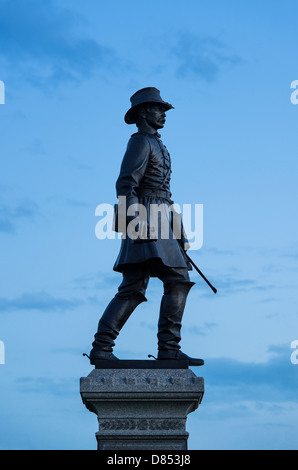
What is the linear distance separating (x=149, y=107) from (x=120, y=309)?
3.02 meters

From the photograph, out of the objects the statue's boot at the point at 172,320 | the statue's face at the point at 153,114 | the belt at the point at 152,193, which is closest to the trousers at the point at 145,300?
the statue's boot at the point at 172,320

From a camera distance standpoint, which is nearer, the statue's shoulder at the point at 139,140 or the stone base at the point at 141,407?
the stone base at the point at 141,407

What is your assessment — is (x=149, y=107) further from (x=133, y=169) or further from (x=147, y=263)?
(x=147, y=263)

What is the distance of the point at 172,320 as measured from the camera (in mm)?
11594

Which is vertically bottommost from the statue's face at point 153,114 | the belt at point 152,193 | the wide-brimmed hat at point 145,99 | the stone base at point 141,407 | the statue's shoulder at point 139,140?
the stone base at point 141,407

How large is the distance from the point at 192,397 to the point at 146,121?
13.4 ft

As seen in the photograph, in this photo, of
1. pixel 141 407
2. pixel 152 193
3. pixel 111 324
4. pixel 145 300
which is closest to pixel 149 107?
pixel 152 193

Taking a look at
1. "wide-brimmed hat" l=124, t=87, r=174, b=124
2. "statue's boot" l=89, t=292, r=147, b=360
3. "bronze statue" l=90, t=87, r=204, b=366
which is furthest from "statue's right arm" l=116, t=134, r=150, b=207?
"statue's boot" l=89, t=292, r=147, b=360

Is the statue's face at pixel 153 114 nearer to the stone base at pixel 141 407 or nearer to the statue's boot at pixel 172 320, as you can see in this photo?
the statue's boot at pixel 172 320

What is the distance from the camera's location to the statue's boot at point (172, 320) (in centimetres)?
1148

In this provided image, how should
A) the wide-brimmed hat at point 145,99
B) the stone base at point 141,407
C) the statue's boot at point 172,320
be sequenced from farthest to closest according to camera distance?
1. the wide-brimmed hat at point 145,99
2. the statue's boot at point 172,320
3. the stone base at point 141,407

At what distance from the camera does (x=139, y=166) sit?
11641 millimetres
